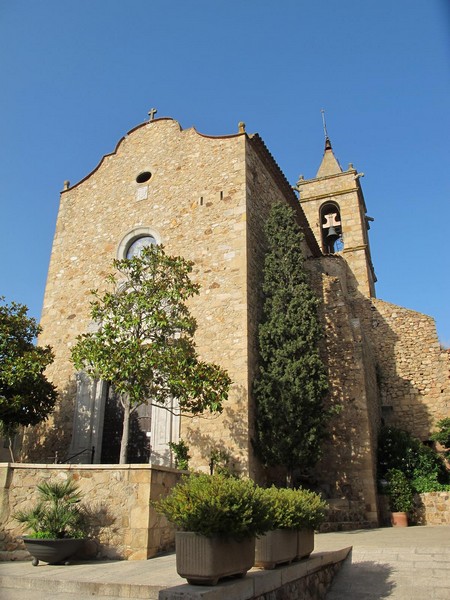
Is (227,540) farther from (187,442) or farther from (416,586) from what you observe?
(187,442)

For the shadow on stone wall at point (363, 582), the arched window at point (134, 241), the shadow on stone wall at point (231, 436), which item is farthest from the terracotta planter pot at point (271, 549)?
the arched window at point (134, 241)

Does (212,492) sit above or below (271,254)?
below

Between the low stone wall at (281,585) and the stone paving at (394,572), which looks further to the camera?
the stone paving at (394,572)

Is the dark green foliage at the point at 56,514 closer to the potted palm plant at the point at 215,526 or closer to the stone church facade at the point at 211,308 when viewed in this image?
the potted palm plant at the point at 215,526

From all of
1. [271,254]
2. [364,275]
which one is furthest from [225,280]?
Answer: [364,275]

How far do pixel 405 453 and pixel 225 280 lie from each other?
8201mm

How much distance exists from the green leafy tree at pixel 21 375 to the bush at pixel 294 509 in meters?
7.50

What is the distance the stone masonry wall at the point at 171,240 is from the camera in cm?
1187

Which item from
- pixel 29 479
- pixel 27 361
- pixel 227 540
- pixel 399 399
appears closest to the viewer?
pixel 227 540

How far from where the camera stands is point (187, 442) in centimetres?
1151

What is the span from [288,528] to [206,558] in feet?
5.03

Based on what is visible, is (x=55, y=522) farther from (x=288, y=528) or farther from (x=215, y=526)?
(x=215, y=526)

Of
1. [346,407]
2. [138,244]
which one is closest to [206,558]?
[346,407]

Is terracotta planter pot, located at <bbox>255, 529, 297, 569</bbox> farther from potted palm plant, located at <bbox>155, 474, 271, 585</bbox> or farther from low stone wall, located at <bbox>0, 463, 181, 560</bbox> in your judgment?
low stone wall, located at <bbox>0, 463, 181, 560</bbox>
